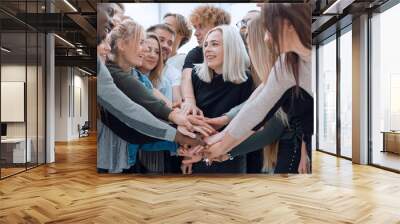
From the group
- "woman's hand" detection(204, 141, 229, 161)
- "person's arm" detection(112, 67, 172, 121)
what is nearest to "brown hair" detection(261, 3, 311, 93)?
"woman's hand" detection(204, 141, 229, 161)

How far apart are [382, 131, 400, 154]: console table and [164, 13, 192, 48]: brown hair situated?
4.11 meters

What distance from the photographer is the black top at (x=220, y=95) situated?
21.8 feet

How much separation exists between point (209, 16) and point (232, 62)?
908 mm

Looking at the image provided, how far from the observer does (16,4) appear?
670cm

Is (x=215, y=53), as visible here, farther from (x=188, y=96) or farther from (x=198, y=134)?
(x=198, y=134)

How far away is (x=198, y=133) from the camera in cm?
662

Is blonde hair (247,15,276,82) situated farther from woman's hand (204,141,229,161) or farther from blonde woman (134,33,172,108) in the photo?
blonde woman (134,33,172,108)

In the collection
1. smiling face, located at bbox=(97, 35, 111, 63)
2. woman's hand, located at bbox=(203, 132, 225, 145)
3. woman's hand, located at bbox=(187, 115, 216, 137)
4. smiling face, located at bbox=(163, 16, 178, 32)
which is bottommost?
woman's hand, located at bbox=(203, 132, 225, 145)

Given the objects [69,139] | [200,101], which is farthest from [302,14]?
[69,139]

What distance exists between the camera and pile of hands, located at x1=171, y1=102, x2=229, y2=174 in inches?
260

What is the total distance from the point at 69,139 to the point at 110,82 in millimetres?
10284

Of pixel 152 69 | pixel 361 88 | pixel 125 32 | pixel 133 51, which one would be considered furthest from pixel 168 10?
pixel 361 88

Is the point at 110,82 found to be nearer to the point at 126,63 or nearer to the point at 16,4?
the point at 126,63

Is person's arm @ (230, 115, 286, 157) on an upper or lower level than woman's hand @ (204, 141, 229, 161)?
upper
